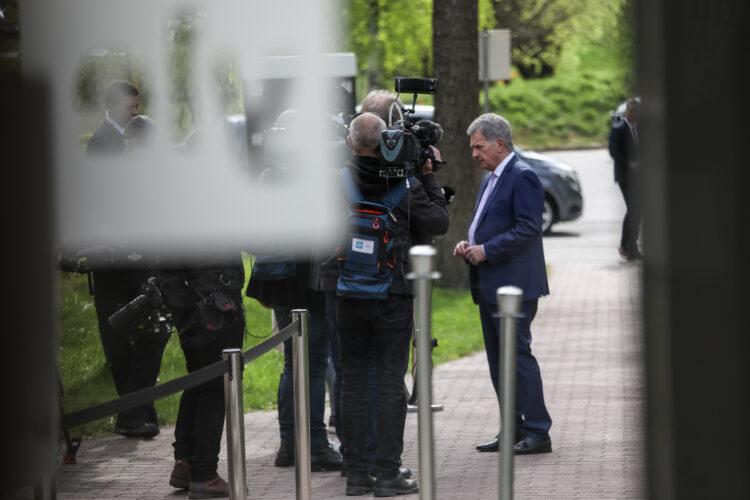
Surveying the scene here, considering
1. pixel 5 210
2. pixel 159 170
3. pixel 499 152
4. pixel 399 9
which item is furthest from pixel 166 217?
pixel 399 9

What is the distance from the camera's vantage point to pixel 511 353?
3.54 metres

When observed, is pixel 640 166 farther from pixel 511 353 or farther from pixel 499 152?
pixel 499 152

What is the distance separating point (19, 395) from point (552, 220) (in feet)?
51.2

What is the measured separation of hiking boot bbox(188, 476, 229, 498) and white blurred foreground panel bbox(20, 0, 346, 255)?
1.10 meters

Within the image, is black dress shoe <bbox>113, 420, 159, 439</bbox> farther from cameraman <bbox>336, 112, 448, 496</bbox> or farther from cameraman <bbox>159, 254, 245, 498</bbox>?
cameraman <bbox>336, 112, 448, 496</bbox>

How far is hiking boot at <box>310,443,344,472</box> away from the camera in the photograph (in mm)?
6414

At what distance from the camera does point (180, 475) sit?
4.99 metres

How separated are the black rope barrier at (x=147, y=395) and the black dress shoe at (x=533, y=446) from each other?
2.32m

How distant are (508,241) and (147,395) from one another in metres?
2.72

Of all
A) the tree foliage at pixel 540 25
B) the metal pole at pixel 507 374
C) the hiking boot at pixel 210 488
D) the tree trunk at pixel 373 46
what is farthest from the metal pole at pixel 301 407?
the tree foliage at pixel 540 25

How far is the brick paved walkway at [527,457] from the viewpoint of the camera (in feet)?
14.1

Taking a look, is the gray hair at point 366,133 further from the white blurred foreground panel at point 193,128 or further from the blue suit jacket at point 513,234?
the blue suit jacket at point 513,234

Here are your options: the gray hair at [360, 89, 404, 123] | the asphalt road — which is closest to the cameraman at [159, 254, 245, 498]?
the gray hair at [360, 89, 404, 123]

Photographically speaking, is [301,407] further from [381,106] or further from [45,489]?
[45,489]
